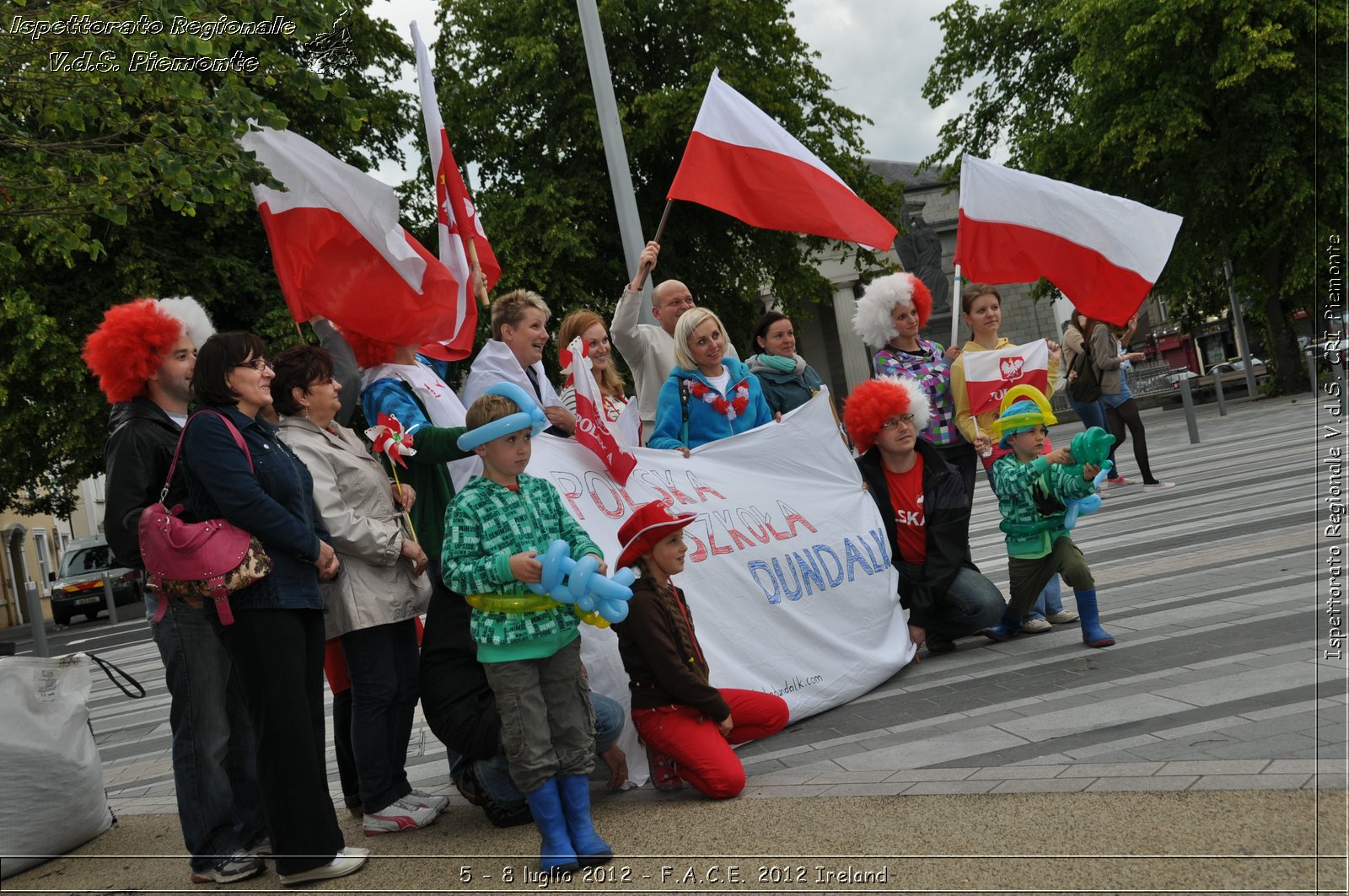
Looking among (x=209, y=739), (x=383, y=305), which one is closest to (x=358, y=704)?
(x=209, y=739)

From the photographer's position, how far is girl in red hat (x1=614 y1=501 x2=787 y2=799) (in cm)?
468

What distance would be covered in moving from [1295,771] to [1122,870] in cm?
96

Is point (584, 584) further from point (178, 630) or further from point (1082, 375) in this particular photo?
point (1082, 375)

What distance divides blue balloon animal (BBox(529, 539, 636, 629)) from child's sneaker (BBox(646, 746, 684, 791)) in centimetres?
114

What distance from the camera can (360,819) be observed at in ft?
17.3

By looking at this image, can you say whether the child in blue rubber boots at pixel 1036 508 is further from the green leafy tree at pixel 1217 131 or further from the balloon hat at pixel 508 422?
the green leafy tree at pixel 1217 131

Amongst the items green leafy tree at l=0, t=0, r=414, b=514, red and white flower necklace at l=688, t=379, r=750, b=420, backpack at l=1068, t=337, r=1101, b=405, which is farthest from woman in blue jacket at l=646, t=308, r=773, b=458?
backpack at l=1068, t=337, r=1101, b=405

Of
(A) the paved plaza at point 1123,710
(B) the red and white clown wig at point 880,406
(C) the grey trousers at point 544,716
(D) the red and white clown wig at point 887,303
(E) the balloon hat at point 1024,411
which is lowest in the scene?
(A) the paved plaza at point 1123,710

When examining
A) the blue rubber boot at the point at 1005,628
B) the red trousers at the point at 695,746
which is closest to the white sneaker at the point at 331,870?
the red trousers at the point at 695,746

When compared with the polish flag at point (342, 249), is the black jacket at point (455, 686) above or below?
below

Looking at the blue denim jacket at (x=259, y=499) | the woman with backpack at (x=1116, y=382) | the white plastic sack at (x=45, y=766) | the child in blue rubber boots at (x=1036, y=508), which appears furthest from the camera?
the woman with backpack at (x=1116, y=382)

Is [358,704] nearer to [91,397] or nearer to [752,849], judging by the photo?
[752,849]

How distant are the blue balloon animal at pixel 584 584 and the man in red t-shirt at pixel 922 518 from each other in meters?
3.01

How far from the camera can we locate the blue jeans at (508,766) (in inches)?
187
